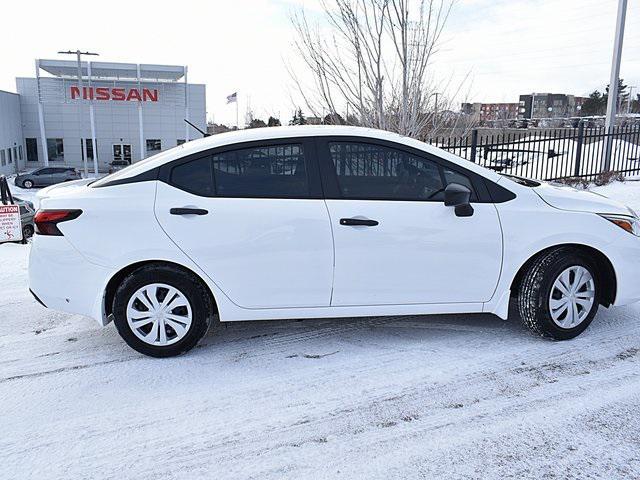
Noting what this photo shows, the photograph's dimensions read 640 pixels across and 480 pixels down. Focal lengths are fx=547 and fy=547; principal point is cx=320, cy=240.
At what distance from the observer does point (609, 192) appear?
1138cm

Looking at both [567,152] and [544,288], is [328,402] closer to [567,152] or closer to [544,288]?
[544,288]

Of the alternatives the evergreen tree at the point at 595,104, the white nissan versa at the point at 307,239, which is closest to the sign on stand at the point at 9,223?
the white nissan versa at the point at 307,239

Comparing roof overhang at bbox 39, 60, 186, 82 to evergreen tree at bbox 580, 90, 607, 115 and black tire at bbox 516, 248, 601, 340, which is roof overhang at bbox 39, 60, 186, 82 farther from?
evergreen tree at bbox 580, 90, 607, 115

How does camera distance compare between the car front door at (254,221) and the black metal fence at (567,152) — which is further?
the black metal fence at (567,152)

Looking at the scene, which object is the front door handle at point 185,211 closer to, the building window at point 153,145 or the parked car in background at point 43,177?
the parked car in background at point 43,177

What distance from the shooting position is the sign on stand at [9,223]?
7602 millimetres

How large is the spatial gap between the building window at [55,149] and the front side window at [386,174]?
1812 inches

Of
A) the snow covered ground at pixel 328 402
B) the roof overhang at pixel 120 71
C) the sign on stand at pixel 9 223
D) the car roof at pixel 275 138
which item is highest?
the roof overhang at pixel 120 71

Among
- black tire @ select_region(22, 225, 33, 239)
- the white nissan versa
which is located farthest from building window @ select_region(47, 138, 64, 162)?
the white nissan versa

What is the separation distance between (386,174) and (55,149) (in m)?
46.6

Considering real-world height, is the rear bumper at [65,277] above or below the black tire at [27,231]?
above

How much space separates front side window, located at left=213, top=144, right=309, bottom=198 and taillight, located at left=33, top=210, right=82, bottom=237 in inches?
38.3

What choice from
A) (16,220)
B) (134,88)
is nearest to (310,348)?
(16,220)

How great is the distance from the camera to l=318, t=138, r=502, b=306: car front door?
369 centimetres
